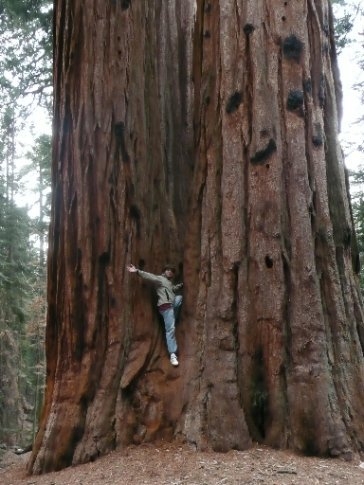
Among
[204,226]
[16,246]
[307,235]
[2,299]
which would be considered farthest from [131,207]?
[16,246]

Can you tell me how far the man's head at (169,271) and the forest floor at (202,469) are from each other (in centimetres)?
188

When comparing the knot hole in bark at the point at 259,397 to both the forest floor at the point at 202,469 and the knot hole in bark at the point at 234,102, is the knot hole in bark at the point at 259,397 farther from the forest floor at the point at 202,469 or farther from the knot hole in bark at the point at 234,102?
the knot hole in bark at the point at 234,102

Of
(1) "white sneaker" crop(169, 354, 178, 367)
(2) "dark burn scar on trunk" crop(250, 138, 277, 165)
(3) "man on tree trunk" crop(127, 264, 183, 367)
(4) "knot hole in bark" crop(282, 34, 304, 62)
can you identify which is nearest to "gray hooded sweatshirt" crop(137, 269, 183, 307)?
(3) "man on tree trunk" crop(127, 264, 183, 367)

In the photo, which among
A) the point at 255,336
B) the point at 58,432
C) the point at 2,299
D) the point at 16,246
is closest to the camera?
the point at 255,336

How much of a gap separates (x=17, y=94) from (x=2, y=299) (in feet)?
29.5

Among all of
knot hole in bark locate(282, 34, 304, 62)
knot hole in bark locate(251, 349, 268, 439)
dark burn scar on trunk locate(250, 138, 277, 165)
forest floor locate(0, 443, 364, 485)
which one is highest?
knot hole in bark locate(282, 34, 304, 62)

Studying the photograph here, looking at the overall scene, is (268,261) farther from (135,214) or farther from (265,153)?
(135,214)

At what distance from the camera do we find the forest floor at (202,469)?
14.3 ft

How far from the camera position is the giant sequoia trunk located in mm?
5289

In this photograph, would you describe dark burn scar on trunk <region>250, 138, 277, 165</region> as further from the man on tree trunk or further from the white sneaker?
the white sneaker

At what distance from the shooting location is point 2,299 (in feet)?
64.5

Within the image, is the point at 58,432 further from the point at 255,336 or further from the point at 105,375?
the point at 255,336

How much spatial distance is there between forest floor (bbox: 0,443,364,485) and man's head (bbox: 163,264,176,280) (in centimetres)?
188

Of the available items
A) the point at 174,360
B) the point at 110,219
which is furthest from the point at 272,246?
the point at 110,219
